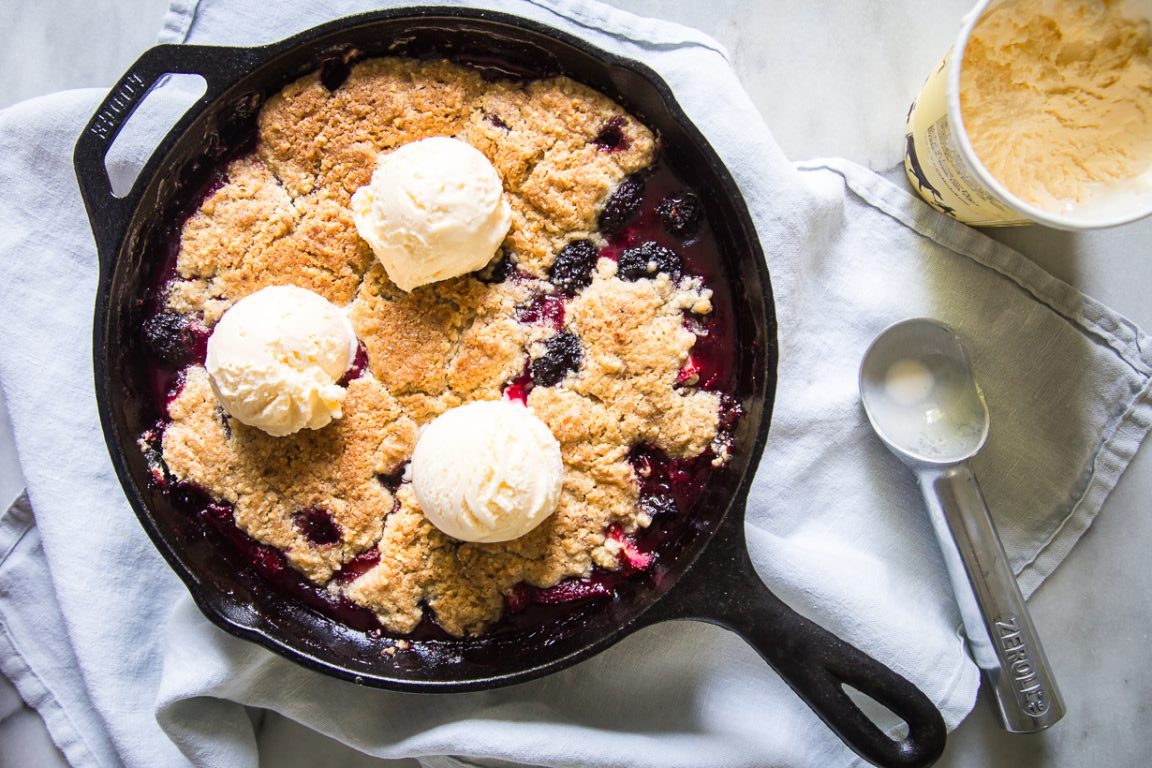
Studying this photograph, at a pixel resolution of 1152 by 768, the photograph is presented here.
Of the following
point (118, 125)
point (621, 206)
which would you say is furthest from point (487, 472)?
point (118, 125)

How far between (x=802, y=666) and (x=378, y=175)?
4.06 feet

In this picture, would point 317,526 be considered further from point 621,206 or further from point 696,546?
point 621,206

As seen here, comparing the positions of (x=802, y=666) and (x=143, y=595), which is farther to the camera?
(x=143, y=595)

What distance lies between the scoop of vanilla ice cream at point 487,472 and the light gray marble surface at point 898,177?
0.85 metres

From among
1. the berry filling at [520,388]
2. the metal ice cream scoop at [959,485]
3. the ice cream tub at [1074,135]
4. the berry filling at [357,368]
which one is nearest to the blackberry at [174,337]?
the berry filling at [357,368]

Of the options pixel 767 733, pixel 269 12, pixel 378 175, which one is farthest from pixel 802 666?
pixel 269 12

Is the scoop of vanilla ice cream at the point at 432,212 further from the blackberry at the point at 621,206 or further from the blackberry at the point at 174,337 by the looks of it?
the blackberry at the point at 174,337

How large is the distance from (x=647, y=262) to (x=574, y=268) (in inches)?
5.8

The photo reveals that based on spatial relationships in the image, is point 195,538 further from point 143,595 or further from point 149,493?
point 143,595

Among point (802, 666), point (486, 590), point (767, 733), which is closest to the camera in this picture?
point (802, 666)

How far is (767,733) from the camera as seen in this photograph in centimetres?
199

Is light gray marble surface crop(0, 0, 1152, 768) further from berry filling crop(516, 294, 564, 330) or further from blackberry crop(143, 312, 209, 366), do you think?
berry filling crop(516, 294, 564, 330)

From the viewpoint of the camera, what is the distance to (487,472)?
1.61 meters

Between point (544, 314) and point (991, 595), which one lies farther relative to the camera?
point (991, 595)
